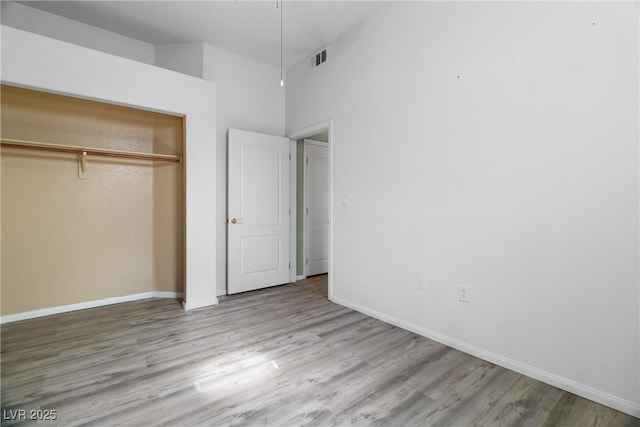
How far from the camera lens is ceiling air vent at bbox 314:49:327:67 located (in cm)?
371

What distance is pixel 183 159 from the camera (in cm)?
344

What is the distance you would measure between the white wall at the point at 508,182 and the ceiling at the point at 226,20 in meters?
0.44

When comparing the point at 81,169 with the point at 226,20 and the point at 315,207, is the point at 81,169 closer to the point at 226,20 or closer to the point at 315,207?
the point at 226,20

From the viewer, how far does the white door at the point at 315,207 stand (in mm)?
4715

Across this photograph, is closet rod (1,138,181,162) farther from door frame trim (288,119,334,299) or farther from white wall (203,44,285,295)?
door frame trim (288,119,334,299)

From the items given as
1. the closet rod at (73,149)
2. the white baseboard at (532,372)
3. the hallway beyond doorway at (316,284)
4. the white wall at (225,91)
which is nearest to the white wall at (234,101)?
the white wall at (225,91)

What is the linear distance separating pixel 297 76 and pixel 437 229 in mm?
2982

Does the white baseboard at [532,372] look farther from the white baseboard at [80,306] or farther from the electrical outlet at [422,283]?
the white baseboard at [80,306]

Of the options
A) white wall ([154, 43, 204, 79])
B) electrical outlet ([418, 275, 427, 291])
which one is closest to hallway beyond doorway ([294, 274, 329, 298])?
electrical outlet ([418, 275, 427, 291])

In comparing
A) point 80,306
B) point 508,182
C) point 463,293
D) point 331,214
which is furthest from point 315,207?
point 80,306

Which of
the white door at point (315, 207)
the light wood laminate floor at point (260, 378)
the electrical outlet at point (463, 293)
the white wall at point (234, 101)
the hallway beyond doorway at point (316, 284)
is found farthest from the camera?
the white door at point (315, 207)

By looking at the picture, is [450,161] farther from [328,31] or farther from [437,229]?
[328,31]

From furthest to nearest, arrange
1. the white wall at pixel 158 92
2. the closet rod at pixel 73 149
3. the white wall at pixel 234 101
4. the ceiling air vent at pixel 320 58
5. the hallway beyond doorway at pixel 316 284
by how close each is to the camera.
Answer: the hallway beyond doorway at pixel 316 284 → the white wall at pixel 234 101 → the ceiling air vent at pixel 320 58 → the closet rod at pixel 73 149 → the white wall at pixel 158 92

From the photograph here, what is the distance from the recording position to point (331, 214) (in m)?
3.64
